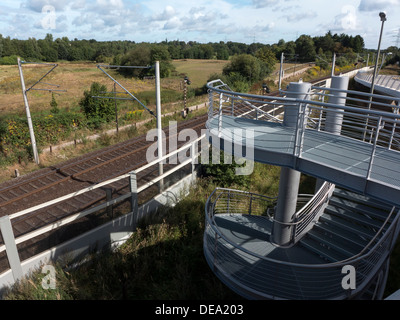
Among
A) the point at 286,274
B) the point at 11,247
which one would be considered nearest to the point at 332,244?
the point at 286,274

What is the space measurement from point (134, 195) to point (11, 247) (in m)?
3.37

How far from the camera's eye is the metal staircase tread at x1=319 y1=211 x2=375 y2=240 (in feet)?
23.2

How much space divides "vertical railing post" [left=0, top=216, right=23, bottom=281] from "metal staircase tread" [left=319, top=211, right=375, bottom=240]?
739 cm

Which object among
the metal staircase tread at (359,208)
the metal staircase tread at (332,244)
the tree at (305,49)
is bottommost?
the metal staircase tread at (332,244)

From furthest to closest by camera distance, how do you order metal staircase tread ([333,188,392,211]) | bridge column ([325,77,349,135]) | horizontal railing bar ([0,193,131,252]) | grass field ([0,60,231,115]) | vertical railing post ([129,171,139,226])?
1. grass field ([0,60,231,115])
2. vertical railing post ([129,171,139,226])
3. metal staircase tread ([333,188,392,211])
4. bridge column ([325,77,349,135])
5. horizontal railing bar ([0,193,131,252])

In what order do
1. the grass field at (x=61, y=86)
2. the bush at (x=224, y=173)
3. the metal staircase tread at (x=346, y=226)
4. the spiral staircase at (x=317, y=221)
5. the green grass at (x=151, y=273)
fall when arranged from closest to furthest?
1. the spiral staircase at (x=317, y=221)
2. the green grass at (x=151, y=273)
3. the metal staircase tread at (x=346, y=226)
4. the bush at (x=224, y=173)
5. the grass field at (x=61, y=86)

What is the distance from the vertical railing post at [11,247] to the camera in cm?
579

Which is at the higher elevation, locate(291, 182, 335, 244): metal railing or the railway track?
locate(291, 182, 335, 244): metal railing

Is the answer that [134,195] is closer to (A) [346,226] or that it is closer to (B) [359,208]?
(A) [346,226]

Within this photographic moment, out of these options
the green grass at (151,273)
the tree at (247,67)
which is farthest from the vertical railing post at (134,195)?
the tree at (247,67)

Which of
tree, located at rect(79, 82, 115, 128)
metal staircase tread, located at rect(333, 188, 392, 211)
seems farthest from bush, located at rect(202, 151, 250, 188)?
tree, located at rect(79, 82, 115, 128)

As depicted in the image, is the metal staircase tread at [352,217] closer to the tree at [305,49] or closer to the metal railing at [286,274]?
the metal railing at [286,274]

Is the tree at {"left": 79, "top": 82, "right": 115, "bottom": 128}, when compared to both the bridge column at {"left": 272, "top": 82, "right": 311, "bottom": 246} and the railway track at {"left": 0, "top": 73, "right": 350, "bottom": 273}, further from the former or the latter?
the bridge column at {"left": 272, "top": 82, "right": 311, "bottom": 246}

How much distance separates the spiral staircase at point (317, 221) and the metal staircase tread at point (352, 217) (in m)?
0.02
